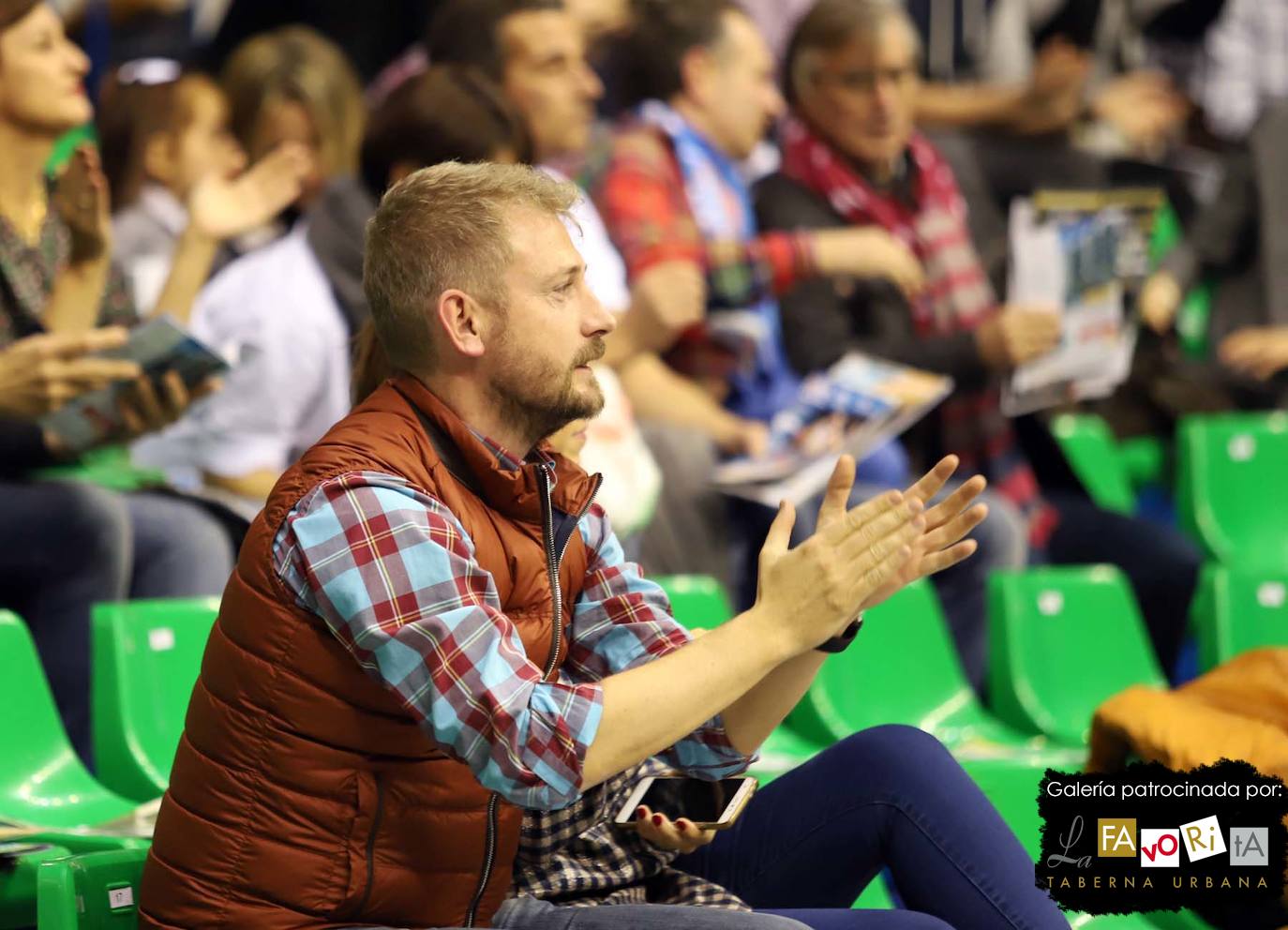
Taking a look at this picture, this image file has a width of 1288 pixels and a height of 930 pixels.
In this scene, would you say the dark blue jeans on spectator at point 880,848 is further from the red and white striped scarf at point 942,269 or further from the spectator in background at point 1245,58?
the spectator in background at point 1245,58

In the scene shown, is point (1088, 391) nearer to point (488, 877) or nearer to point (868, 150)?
point (868, 150)

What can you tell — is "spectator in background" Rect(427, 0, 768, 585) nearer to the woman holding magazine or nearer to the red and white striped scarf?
the red and white striped scarf

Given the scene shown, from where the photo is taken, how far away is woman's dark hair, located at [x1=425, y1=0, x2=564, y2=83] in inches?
160

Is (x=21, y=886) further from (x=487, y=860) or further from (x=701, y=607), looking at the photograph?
(x=701, y=607)

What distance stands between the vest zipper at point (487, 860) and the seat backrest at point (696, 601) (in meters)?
1.19

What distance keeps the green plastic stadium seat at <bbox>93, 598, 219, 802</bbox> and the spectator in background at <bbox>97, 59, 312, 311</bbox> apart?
131cm

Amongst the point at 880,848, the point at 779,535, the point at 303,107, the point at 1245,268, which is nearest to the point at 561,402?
the point at 779,535

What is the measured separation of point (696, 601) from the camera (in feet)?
10.2

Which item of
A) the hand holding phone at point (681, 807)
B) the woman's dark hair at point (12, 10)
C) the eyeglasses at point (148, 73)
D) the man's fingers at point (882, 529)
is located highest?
the woman's dark hair at point (12, 10)

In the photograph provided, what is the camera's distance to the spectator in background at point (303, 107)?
4203 millimetres

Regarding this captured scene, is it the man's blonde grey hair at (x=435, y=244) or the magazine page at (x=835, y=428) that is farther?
the magazine page at (x=835, y=428)

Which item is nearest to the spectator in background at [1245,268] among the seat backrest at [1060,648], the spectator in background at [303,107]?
the seat backrest at [1060,648]

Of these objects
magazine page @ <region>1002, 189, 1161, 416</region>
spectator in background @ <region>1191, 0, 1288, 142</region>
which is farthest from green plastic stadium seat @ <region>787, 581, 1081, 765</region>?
spectator in background @ <region>1191, 0, 1288, 142</region>

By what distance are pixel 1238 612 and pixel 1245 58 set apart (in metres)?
3.64
